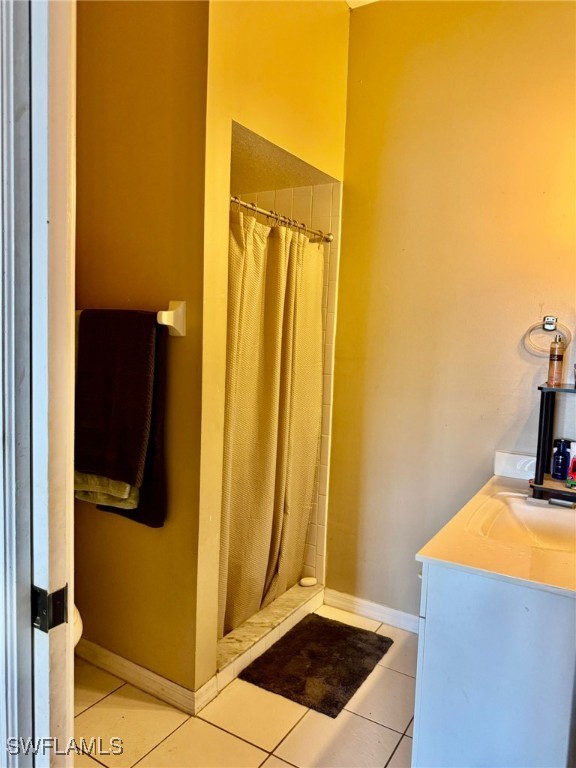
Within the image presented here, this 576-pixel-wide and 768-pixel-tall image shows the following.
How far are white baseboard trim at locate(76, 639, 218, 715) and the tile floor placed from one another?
0.08ft

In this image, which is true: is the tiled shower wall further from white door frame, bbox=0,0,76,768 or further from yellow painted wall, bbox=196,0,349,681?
white door frame, bbox=0,0,76,768

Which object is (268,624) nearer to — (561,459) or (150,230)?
(561,459)

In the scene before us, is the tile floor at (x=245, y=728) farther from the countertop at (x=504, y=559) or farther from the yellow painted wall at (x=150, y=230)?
the countertop at (x=504, y=559)

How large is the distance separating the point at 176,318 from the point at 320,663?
4.81 ft

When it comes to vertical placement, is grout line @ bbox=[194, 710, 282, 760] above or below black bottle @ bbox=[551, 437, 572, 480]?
below

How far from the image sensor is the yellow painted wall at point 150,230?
5.49ft

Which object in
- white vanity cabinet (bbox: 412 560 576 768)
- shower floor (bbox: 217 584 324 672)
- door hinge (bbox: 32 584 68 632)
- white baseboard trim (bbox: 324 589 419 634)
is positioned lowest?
white baseboard trim (bbox: 324 589 419 634)

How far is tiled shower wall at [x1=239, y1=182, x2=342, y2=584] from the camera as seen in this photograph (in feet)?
7.94

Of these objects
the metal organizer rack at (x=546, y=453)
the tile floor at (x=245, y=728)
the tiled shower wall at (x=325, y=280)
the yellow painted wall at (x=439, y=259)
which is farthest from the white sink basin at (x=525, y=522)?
the tiled shower wall at (x=325, y=280)

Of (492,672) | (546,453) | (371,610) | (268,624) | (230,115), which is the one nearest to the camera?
(492,672)

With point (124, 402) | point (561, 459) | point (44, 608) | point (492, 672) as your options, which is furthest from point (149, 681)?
point (561, 459)

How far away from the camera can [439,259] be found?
2180mm

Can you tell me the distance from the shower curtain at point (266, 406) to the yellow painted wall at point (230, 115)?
173 millimetres

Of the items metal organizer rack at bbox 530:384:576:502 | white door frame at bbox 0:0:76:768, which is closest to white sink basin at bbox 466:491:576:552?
metal organizer rack at bbox 530:384:576:502
